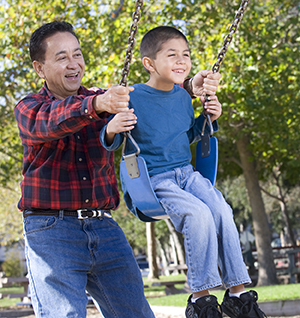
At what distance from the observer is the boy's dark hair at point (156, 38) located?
2576 millimetres

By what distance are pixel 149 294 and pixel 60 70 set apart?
12.2 m

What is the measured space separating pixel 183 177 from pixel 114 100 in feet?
1.93

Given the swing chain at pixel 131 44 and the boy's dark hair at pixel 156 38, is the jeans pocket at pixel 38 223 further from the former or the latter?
the boy's dark hair at pixel 156 38

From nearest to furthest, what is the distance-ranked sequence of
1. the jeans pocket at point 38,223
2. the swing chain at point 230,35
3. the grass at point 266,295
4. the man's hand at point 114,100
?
the man's hand at point 114,100
the jeans pocket at point 38,223
the swing chain at point 230,35
the grass at point 266,295

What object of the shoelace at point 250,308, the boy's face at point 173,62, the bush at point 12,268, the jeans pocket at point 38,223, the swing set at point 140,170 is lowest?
the bush at point 12,268

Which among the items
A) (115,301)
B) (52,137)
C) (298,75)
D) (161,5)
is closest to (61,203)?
(52,137)

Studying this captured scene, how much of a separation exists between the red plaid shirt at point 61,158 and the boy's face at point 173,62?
1.46ft

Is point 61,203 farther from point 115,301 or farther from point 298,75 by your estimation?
point 298,75

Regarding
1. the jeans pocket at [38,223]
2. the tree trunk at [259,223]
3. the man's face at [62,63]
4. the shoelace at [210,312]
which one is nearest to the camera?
the shoelace at [210,312]

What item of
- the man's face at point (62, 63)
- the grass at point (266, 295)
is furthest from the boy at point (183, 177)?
the grass at point (266, 295)

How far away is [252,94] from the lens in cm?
1075

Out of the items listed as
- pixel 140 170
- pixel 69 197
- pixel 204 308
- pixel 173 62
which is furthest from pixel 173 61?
pixel 204 308

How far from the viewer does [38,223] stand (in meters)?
2.39

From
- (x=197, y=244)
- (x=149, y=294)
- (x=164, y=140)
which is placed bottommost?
(x=149, y=294)
